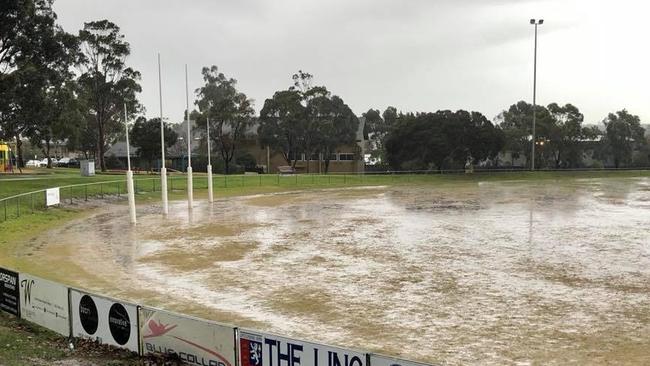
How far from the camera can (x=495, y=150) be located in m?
81.8

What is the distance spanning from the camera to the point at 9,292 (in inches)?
509

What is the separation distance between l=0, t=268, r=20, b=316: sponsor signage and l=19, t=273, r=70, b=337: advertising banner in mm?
226

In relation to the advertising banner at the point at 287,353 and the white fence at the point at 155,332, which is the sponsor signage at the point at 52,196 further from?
the advertising banner at the point at 287,353

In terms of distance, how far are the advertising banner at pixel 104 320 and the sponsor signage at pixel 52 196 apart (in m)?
28.2

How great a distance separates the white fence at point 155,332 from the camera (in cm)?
787

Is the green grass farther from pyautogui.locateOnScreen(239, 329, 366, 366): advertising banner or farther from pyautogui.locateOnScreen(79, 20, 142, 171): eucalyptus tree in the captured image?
pyautogui.locateOnScreen(79, 20, 142, 171): eucalyptus tree

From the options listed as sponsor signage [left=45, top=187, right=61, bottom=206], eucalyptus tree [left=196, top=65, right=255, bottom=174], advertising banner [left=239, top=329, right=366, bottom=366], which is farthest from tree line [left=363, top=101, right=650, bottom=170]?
advertising banner [left=239, top=329, right=366, bottom=366]

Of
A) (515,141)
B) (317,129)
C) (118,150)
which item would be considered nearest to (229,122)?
(317,129)

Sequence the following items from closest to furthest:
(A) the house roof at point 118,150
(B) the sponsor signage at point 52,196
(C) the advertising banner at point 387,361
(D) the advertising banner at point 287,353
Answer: (C) the advertising banner at point 387,361, (D) the advertising banner at point 287,353, (B) the sponsor signage at point 52,196, (A) the house roof at point 118,150

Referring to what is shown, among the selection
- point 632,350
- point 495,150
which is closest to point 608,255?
point 632,350

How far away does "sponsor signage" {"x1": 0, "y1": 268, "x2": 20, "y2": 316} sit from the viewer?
1262 cm

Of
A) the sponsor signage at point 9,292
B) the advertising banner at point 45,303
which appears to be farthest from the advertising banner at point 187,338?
the sponsor signage at point 9,292

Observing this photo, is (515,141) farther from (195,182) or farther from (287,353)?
(287,353)

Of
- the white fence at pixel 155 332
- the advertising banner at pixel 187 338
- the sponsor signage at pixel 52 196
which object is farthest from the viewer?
the sponsor signage at pixel 52 196
